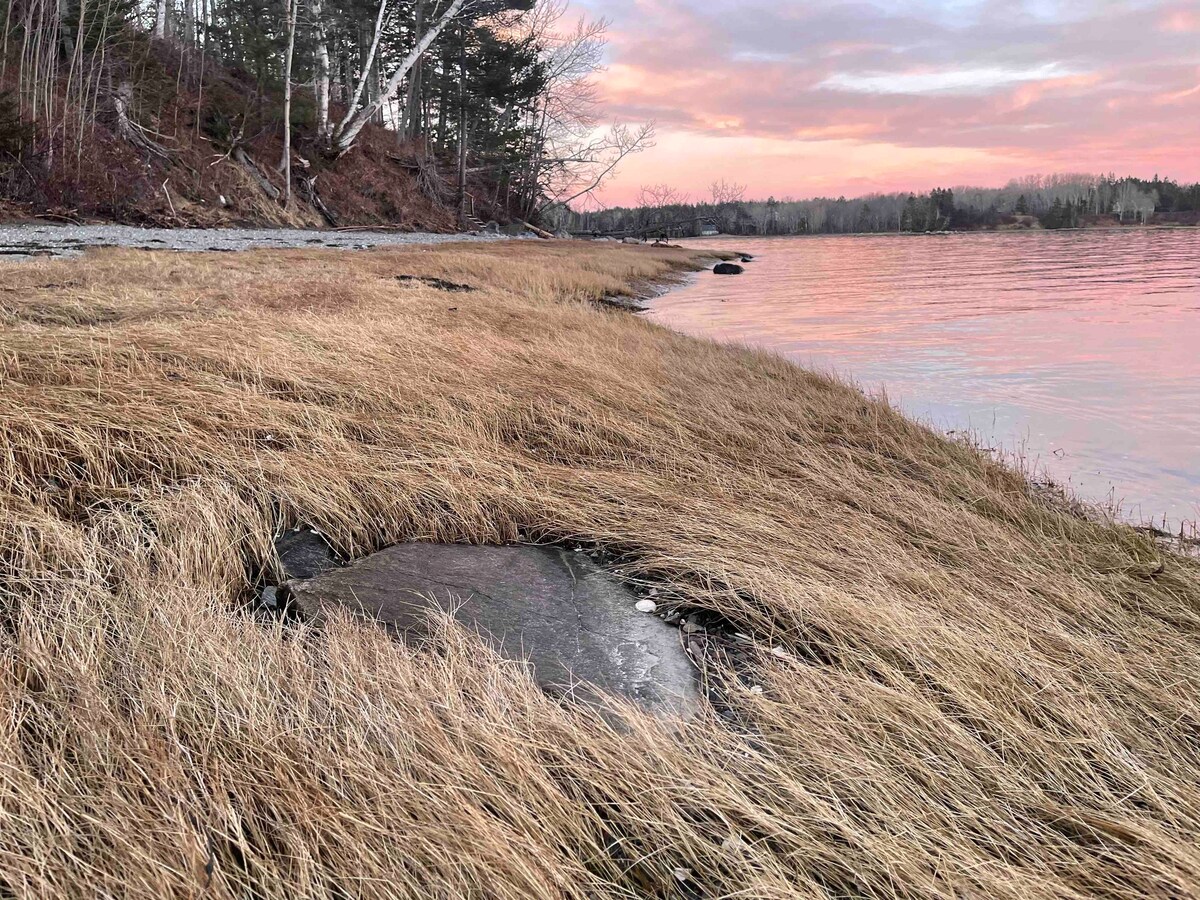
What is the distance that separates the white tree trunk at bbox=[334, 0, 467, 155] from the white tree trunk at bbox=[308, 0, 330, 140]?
590mm

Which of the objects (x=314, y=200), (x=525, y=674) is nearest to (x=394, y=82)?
(x=314, y=200)

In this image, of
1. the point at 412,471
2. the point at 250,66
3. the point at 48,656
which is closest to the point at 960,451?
the point at 412,471

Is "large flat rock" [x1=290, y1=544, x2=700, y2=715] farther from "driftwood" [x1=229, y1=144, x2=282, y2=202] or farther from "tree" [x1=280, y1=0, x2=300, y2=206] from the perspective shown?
"driftwood" [x1=229, y1=144, x2=282, y2=202]

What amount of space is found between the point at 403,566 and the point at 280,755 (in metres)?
1.19

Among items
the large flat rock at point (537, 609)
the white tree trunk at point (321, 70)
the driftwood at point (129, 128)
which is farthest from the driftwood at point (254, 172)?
the large flat rock at point (537, 609)

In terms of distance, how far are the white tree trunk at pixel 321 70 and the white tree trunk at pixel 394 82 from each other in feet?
1.94

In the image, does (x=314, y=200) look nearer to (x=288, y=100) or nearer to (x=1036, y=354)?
(x=288, y=100)

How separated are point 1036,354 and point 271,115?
24.2m

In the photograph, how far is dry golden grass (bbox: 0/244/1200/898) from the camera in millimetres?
1296

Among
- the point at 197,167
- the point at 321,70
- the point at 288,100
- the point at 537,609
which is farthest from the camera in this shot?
the point at 321,70

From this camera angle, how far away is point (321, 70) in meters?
23.6

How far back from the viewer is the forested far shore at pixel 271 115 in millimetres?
16016

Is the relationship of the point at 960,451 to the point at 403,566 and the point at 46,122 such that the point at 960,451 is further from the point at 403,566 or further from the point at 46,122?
the point at 46,122

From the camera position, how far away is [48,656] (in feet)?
5.42
